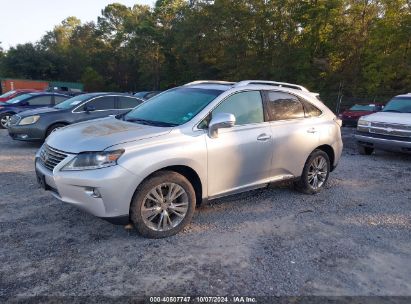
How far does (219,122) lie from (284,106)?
59.8 inches

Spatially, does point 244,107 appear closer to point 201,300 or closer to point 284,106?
point 284,106

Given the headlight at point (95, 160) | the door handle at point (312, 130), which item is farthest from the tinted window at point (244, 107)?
the headlight at point (95, 160)

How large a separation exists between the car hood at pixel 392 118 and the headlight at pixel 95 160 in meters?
7.28

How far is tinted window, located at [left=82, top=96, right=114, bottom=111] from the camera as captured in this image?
383 inches

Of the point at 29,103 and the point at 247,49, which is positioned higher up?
the point at 247,49

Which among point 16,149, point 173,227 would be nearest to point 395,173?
point 173,227

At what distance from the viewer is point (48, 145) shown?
4238mm

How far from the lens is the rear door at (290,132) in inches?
199

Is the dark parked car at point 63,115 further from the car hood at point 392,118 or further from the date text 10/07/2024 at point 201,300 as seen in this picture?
the date text 10/07/2024 at point 201,300

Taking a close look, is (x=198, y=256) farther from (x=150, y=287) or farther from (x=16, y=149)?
(x=16, y=149)

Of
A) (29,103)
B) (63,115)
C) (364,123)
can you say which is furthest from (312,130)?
(29,103)

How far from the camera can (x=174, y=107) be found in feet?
15.6

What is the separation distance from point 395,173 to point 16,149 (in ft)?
29.7

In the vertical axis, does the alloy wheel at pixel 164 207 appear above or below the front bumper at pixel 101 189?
below
